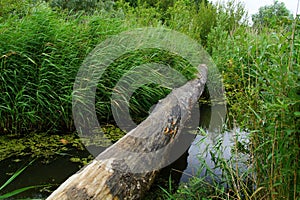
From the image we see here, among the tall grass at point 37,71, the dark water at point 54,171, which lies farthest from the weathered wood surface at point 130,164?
the tall grass at point 37,71

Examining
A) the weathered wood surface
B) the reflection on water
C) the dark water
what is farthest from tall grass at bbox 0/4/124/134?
the reflection on water

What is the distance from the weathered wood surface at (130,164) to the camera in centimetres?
138

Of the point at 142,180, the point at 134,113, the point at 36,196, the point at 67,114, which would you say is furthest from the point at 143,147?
the point at 134,113

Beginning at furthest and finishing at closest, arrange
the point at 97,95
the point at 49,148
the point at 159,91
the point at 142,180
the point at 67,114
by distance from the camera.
A: the point at 159,91
the point at 97,95
the point at 67,114
the point at 49,148
the point at 142,180

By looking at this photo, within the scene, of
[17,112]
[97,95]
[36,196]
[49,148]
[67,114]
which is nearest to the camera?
[36,196]

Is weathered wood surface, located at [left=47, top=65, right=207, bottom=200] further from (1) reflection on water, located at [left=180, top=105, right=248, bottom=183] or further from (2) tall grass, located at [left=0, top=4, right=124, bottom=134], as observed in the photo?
(2) tall grass, located at [left=0, top=4, right=124, bottom=134]

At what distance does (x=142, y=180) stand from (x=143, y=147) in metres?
0.22

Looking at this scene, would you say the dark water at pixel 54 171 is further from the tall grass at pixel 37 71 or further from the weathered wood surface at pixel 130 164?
the tall grass at pixel 37 71

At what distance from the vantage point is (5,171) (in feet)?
7.55

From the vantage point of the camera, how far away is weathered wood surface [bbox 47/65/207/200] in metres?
1.38

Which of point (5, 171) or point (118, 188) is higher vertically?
point (118, 188)

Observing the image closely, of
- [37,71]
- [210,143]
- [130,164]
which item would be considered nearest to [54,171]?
[130,164]

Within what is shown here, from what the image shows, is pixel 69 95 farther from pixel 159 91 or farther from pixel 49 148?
pixel 159 91

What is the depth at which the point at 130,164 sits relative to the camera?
171 centimetres
